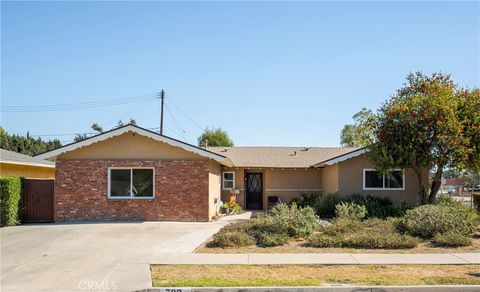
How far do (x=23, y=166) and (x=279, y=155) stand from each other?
1447cm

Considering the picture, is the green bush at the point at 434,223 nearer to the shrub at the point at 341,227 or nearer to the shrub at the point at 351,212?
the shrub at the point at 341,227

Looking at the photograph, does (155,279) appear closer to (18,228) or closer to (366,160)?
(18,228)

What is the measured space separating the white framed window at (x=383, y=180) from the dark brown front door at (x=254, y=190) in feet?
25.7

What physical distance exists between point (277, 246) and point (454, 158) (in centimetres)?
949

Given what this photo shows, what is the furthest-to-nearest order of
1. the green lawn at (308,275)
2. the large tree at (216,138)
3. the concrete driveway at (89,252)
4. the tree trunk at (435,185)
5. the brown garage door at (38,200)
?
the large tree at (216,138)
the tree trunk at (435,185)
the brown garage door at (38,200)
the concrete driveway at (89,252)
the green lawn at (308,275)

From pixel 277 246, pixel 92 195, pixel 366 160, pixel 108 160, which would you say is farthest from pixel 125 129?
pixel 366 160

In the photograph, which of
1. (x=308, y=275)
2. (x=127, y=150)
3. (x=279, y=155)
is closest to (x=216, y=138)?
(x=279, y=155)

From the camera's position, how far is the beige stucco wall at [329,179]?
889 inches

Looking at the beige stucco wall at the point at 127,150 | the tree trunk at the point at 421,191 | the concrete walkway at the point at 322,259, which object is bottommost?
the concrete walkway at the point at 322,259

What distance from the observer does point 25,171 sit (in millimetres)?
25766

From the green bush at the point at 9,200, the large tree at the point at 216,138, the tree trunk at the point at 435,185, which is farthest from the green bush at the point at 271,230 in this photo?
the large tree at the point at 216,138

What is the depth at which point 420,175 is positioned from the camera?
2034 cm

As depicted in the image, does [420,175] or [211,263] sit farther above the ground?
[420,175]

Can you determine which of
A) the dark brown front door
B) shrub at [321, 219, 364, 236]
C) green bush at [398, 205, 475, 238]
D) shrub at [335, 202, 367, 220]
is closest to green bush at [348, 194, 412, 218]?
shrub at [335, 202, 367, 220]
